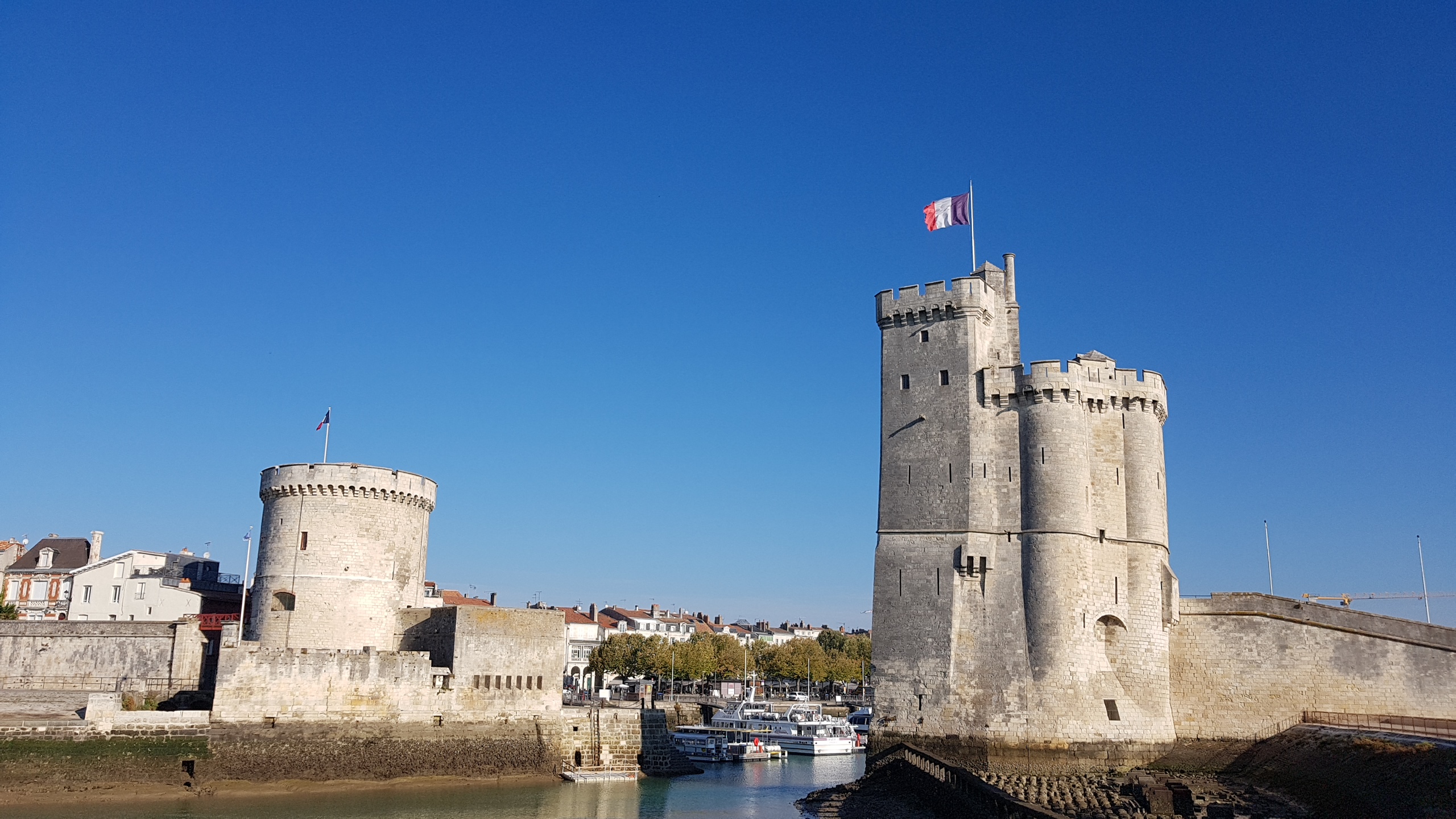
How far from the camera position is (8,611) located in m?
46.8

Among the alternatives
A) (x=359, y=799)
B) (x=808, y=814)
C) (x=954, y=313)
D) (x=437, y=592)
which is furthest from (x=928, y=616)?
(x=437, y=592)

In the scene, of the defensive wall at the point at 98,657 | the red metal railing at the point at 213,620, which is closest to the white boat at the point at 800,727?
the red metal railing at the point at 213,620

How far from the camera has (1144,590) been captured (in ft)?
114

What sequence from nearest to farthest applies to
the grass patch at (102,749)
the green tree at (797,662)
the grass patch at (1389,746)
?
the grass patch at (1389,746)
the grass patch at (102,749)
the green tree at (797,662)

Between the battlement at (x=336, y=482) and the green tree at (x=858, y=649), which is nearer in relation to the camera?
the battlement at (x=336, y=482)

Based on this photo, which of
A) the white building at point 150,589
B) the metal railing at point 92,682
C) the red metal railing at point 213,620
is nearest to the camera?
the metal railing at point 92,682

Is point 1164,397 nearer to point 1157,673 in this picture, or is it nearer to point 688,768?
point 1157,673

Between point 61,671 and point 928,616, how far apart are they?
2963cm

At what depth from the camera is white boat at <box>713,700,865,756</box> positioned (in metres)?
52.9

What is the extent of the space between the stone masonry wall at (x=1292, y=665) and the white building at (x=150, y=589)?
125ft

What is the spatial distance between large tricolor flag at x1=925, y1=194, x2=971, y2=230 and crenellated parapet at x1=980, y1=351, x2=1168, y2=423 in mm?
5217

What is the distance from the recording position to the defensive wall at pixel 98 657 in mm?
36219

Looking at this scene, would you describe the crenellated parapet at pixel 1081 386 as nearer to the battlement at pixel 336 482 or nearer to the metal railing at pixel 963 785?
the metal railing at pixel 963 785

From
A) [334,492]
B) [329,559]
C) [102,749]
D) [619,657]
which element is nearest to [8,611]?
[329,559]
